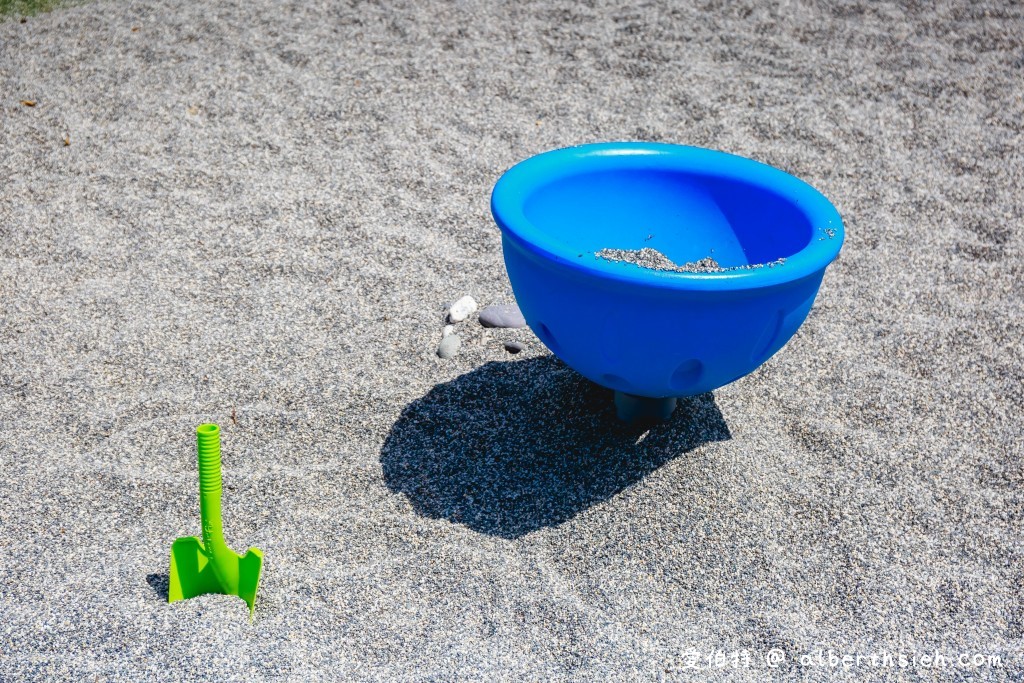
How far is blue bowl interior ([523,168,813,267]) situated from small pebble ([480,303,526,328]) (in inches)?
15.6

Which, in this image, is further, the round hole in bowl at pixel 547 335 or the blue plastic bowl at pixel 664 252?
the round hole in bowl at pixel 547 335

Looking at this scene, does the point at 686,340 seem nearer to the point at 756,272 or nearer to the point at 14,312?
the point at 756,272

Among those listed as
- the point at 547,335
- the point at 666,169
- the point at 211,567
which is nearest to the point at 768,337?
the point at 547,335

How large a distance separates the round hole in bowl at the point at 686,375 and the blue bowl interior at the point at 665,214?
A: 400 mm

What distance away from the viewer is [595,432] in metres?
Result: 2.23

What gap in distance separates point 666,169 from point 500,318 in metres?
0.63

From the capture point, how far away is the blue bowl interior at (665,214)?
216 cm

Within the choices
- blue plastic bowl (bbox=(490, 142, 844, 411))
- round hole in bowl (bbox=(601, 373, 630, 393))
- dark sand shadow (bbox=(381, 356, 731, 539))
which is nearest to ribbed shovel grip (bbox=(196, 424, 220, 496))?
dark sand shadow (bbox=(381, 356, 731, 539))

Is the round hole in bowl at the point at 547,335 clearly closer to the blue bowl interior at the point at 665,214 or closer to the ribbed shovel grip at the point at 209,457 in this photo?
the blue bowl interior at the point at 665,214

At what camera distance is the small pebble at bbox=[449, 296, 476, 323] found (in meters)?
2.59

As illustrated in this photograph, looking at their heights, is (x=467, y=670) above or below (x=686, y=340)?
below

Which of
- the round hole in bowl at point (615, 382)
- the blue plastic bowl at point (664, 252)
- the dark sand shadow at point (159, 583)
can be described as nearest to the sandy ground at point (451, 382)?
the dark sand shadow at point (159, 583)

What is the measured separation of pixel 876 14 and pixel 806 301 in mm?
2980

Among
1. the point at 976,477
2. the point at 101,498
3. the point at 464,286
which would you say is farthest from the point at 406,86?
the point at 976,477
